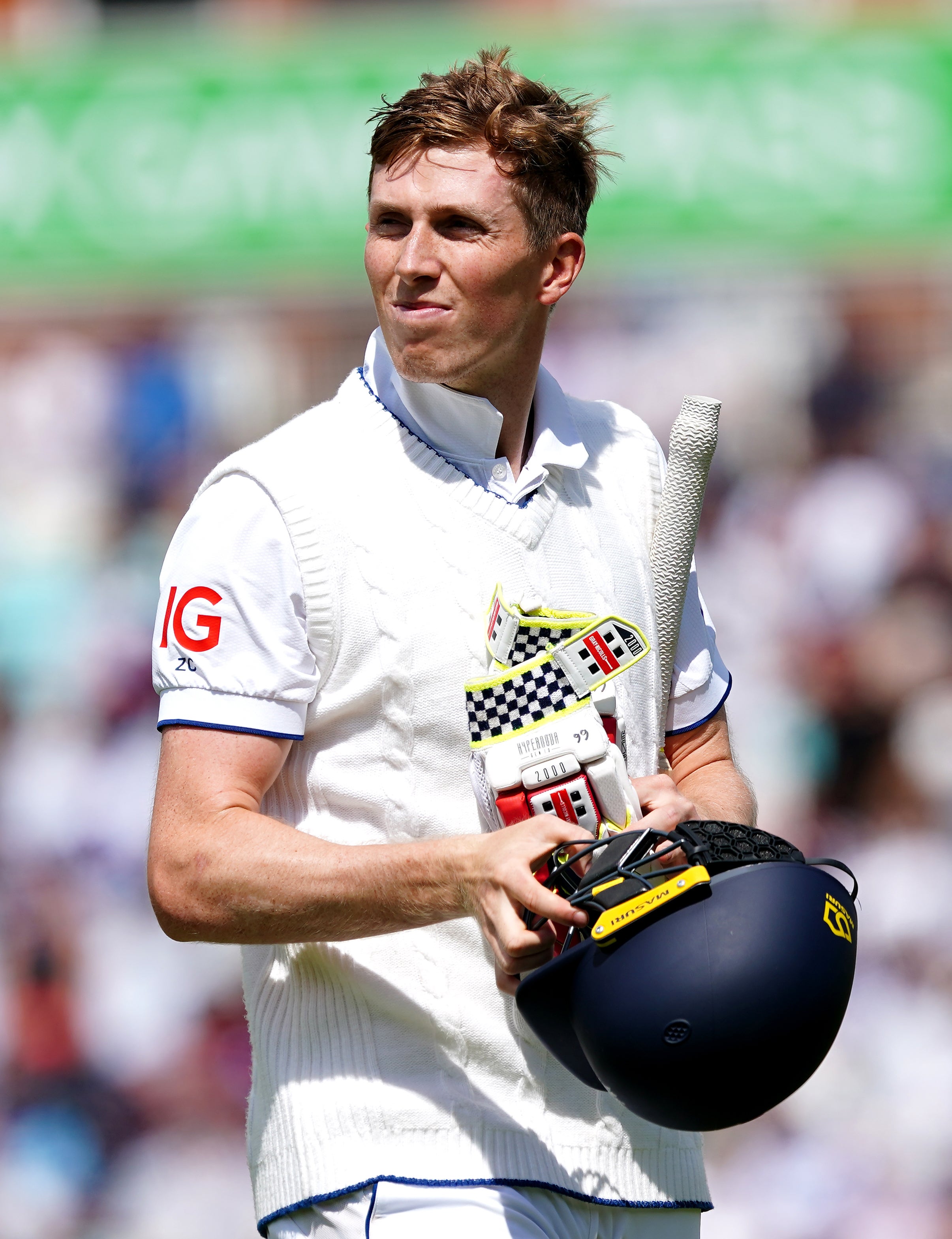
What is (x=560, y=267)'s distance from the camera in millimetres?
2287

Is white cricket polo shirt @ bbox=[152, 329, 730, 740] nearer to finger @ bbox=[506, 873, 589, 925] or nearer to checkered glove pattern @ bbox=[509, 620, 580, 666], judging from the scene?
checkered glove pattern @ bbox=[509, 620, 580, 666]

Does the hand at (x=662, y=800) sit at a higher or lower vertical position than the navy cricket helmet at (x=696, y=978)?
higher

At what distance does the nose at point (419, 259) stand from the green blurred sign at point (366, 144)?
3225 mm

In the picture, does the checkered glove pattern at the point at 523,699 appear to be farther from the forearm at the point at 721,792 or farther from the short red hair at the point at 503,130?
the short red hair at the point at 503,130

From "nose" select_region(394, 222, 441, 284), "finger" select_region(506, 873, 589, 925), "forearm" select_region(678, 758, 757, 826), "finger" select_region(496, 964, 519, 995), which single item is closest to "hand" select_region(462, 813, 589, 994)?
"finger" select_region(506, 873, 589, 925)

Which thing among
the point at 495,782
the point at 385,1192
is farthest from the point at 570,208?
the point at 385,1192

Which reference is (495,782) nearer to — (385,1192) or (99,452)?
(385,1192)

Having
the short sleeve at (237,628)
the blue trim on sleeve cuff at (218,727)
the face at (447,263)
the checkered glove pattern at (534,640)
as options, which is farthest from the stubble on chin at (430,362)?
the blue trim on sleeve cuff at (218,727)

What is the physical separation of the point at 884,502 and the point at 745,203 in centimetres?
107

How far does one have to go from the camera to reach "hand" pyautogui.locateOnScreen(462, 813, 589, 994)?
5.57 feet

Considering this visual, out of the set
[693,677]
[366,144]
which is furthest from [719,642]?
[693,677]

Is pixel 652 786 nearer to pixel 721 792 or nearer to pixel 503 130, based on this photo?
pixel 721 792

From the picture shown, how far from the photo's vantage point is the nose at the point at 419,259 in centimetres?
209

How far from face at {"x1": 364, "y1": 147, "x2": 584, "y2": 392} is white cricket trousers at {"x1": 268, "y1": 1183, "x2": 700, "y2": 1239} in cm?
104
